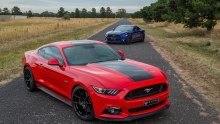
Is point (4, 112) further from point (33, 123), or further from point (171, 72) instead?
point (171, 72)

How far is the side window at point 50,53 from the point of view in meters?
5.17

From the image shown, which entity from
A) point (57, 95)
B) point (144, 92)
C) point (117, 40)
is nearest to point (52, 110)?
point (57, 95)

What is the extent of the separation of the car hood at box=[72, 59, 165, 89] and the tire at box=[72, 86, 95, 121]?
1.20ft

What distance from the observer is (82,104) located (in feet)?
13.9

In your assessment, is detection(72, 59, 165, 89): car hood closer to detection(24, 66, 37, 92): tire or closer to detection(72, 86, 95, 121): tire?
detection(72, 86, 95, 121): tire

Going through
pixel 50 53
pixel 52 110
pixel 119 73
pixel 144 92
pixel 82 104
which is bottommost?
pixel 52 110

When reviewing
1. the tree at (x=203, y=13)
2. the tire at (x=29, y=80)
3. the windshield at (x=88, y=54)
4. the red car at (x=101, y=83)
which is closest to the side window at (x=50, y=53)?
the red car at (x=101, y=83)

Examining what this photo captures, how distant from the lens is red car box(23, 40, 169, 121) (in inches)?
150

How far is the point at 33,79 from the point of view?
19.5 ft

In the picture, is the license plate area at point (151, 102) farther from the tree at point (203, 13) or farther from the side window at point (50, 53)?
the tree at point (203, 13)

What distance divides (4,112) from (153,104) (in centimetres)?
304

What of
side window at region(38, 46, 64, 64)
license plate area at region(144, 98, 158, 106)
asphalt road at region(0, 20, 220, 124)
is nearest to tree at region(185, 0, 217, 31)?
asphalt road at region(0, 20, 220, 124)

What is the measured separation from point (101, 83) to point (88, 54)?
1.43 meters

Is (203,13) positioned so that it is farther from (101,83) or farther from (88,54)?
(101,83)
